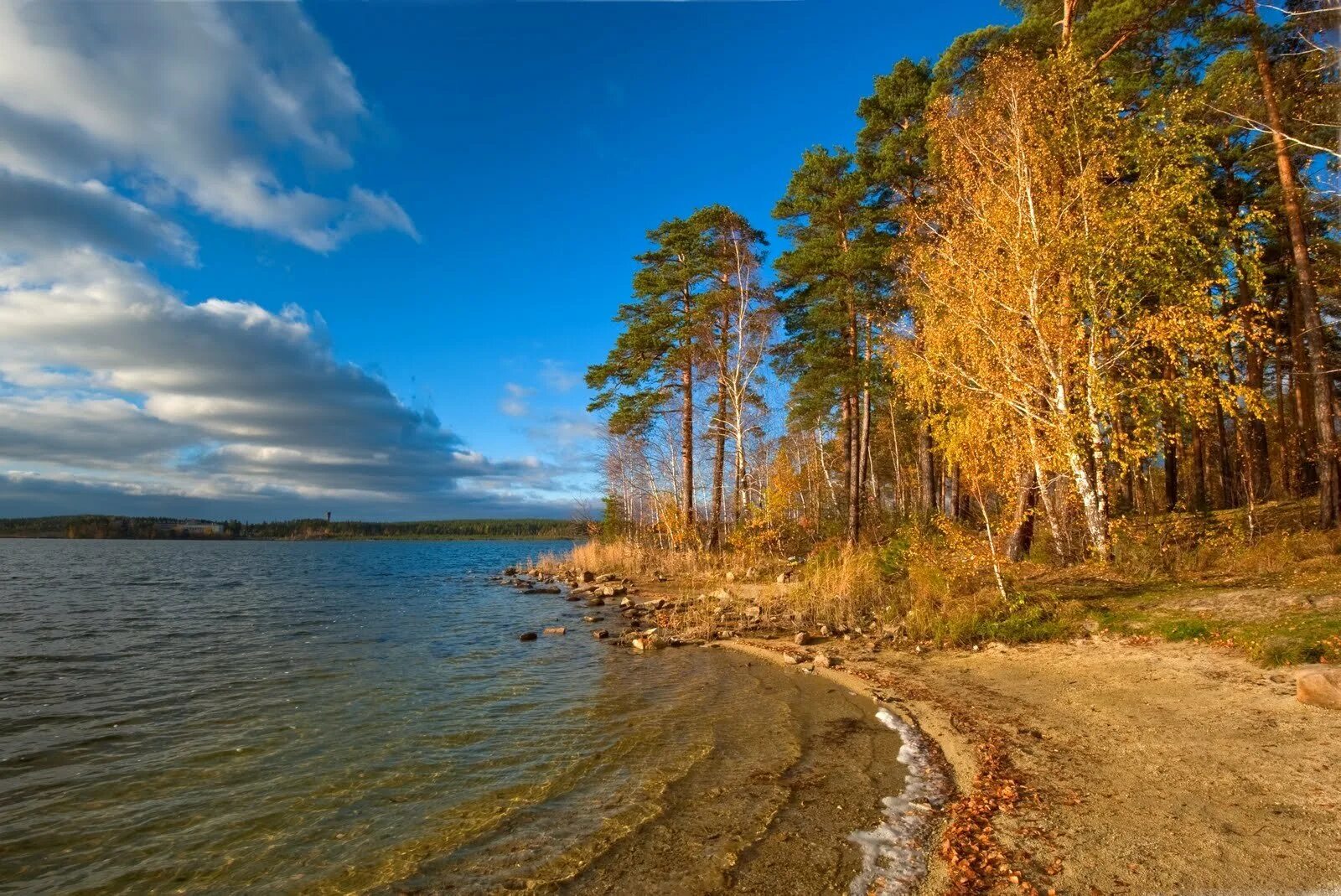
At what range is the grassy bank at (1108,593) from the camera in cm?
1055

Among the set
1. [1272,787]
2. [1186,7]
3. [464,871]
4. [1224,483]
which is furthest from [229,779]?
[1224,483]

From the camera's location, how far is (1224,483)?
80.8 feet

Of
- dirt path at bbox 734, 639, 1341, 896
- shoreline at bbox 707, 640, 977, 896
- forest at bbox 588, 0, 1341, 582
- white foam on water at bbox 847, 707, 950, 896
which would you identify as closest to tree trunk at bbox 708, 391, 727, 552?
forest at bbox 588, 0, 1341, 582

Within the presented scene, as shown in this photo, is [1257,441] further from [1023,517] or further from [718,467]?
[718,467]

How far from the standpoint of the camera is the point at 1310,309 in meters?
15.6

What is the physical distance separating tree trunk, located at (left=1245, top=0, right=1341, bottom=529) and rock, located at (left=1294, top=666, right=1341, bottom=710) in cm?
1156

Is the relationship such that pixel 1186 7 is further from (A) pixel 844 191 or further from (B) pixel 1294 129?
(A) pixel 844 191

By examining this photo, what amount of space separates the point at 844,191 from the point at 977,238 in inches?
292

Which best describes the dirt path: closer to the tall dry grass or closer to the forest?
the forest

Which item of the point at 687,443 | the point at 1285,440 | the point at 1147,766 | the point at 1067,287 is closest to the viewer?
the point at 1147,766

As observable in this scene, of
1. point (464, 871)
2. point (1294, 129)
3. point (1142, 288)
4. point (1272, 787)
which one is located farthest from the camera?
point (1294, 129)

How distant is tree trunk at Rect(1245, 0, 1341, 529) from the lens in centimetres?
1556

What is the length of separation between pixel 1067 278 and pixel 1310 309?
634 centimetres

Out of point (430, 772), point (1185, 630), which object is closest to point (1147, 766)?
point (1185, 630)
